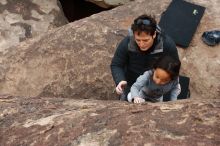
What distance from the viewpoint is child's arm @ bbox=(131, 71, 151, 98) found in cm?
362

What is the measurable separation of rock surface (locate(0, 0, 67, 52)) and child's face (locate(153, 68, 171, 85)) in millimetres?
3341

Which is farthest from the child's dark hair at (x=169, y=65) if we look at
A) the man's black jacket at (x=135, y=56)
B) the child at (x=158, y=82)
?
the man's black jacket at (x=135, y=56)

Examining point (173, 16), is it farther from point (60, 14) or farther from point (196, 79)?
point (60, 14)

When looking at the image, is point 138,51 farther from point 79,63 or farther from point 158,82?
point 79,63

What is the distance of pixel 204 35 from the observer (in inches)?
208

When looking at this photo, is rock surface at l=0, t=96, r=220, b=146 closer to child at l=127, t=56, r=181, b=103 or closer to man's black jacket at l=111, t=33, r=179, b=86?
child at l=127, t=56, r=181, b=103

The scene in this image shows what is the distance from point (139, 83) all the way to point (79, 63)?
1518 mm

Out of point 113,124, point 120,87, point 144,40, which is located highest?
point 144,40

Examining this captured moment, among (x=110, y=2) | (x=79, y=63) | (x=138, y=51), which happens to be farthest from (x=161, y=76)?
(x=110, y=2)

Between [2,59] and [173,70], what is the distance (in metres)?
2.51

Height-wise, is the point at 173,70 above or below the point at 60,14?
below

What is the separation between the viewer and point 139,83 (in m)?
3.67

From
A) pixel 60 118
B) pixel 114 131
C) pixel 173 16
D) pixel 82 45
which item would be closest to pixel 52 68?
→ pixel 82 45

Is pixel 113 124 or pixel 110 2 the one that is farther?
pixel 110 2
